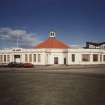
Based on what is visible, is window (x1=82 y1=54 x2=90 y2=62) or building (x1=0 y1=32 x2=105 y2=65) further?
window (x1=82 y1=54 x2=90 y2=62)

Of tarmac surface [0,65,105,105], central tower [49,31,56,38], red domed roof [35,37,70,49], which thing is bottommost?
tarmac surface [0,65,105,105]

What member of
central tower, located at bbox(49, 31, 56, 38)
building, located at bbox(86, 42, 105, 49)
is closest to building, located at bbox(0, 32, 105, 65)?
central tower, located at bbox(49, 31, 56, 38)

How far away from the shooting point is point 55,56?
215ft

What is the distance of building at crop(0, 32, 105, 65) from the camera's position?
6359 centimetres

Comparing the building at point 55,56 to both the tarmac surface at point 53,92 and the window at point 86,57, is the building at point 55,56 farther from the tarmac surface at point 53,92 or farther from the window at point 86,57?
the tarmac surface at point 53,92

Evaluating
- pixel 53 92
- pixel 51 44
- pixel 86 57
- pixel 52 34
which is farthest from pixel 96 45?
pixel 53 92

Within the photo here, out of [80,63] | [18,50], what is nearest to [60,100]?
[80,63]

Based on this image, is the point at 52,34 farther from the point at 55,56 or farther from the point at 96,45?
the point at 96,45

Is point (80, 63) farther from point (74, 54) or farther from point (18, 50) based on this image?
point (18, 50)

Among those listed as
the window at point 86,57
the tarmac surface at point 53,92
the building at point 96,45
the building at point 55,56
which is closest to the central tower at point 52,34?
the building at point 55,56

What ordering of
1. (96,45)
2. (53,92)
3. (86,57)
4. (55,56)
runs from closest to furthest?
(53,92) → (86,57) → (55,56) → (96,45)

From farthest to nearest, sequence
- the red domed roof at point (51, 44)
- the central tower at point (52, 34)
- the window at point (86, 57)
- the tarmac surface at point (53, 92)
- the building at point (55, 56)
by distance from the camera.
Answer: the central tower at point (52, 34) → the red domed roof at point (51, 44) → the window at point (86, 57) → the building at point (55, 56) → the tarmac surface at point (53, 92)

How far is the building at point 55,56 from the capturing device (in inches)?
2504

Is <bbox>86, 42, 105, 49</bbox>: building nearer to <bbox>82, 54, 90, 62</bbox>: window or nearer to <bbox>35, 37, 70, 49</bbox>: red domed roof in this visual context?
<bbox>35, 37, 70, 49</bbox>: red domed roof
